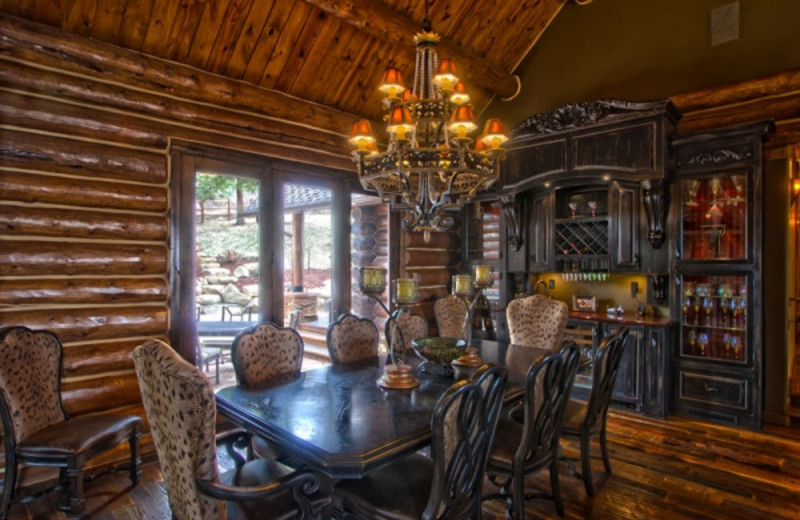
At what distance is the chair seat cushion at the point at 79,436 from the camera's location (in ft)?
8.50

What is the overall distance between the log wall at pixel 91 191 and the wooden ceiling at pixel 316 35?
157 mm

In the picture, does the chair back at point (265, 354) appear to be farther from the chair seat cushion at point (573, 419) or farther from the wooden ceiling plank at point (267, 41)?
the wooden ceiling plank at point (267, 41)

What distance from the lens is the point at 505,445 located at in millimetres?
2584

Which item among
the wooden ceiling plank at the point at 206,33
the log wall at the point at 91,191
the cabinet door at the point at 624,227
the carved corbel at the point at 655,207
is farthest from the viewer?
the cabinet door at the point at 624,227

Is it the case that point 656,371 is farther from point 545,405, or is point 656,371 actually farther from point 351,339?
point 351,339

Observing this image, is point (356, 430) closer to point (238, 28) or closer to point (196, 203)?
point (196, 203)

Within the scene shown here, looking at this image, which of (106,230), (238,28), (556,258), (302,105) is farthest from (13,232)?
(556,258)

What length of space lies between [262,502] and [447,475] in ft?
2.73

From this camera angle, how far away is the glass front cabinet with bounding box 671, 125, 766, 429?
4.09 m

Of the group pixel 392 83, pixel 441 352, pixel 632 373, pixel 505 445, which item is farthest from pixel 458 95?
pixel 632 373

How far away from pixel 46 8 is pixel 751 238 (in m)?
6.01

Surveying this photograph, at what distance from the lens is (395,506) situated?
194 centimetres

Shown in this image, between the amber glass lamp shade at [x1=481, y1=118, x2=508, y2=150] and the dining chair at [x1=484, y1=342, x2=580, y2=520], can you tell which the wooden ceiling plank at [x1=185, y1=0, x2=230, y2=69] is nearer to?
the amber glass lamp shade at [x1=481, y1=118, x2=508, y2=150]

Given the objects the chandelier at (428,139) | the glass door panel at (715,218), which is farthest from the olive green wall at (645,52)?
the chandelier at (428,139)
